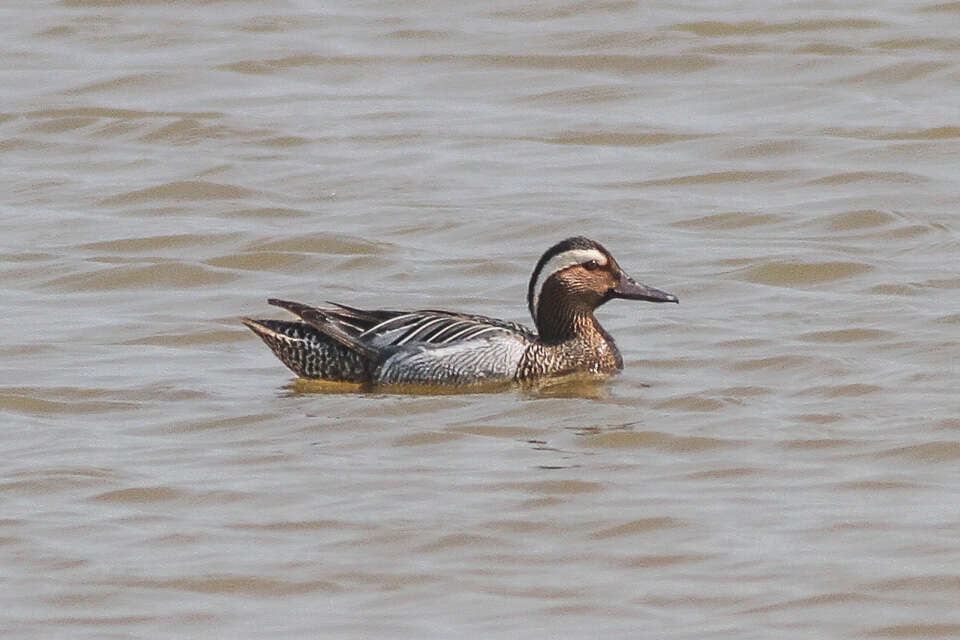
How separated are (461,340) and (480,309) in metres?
1.59

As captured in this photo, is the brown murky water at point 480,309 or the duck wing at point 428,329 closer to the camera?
A: the brown murky water at point 480,309

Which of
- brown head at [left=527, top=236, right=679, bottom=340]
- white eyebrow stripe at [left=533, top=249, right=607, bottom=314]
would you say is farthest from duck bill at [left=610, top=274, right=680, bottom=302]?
white eyebrow stripe at [left=533, top=249, right=607, bottom=314]

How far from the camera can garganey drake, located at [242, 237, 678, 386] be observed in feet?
38.4

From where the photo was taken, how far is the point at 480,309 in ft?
43.6

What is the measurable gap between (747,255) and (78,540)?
236 inches

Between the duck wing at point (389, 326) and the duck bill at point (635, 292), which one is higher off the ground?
the duck bill at point (635, 292)

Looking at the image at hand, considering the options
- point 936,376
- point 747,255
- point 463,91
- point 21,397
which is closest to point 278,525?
point 21,397

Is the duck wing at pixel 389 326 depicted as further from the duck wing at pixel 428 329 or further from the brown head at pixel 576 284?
the brown head at pixel 576 284

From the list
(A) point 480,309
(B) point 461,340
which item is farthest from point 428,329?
(A) point 480,309

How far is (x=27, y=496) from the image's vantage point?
9.32m

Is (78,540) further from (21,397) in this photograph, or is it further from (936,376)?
(936,376)

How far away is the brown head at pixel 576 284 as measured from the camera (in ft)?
39.9

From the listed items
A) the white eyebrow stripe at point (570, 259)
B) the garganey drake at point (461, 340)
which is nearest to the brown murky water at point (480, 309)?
the garganey drake at point (461, 340)

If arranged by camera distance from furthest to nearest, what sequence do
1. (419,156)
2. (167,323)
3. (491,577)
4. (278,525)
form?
(419,156) < (167,323) < (278,525) < (491,577)
